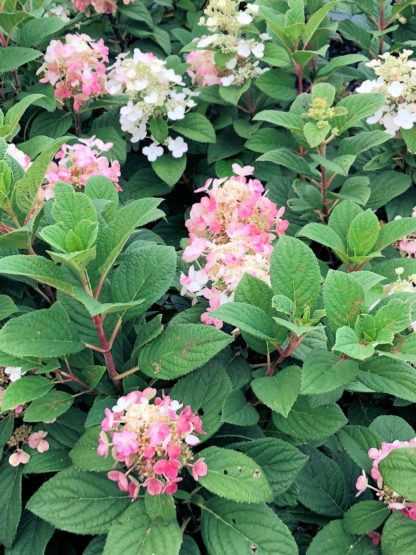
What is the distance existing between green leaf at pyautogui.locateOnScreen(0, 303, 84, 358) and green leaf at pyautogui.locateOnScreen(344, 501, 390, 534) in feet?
1.99

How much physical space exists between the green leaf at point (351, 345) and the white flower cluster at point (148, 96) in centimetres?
115

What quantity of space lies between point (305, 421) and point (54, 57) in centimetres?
146

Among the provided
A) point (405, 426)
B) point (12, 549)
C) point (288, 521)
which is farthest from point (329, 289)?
point (12, 549)

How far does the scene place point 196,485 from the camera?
110cm

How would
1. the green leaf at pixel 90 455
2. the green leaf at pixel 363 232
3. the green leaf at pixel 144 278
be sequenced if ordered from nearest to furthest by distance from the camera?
1. the green leaf at pixel 90 455
2. the green leaf at pixel 144 278
3. the green leaf at pixel 363 232

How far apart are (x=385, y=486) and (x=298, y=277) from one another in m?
0.42

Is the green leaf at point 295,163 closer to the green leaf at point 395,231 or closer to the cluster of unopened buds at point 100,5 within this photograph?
the green leaf at point 395,231

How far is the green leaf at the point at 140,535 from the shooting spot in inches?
36.7

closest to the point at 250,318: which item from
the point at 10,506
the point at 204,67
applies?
the point at 10,506

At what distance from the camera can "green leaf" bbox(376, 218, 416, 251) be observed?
4.40 ft

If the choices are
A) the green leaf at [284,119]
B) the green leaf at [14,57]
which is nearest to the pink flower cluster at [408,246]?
the green leaf at [284,119]

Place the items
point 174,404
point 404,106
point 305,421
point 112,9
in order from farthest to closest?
point 112,9
point 404,106
point 305,421
point 174,404

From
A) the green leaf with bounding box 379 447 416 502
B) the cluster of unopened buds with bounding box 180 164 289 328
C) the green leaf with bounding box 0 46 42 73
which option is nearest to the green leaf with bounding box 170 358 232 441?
the cluster of unopened buds with bounding box 180 164 289 328

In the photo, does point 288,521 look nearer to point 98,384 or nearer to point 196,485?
point 196,485
